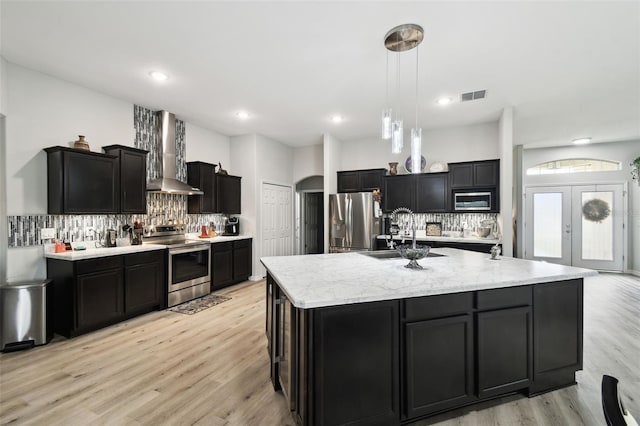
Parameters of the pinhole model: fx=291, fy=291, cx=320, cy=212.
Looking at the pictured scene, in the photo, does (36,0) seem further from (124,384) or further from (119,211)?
(124,384)

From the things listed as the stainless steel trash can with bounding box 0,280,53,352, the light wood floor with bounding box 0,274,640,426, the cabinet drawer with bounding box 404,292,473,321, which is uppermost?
the cabinet drawer with bounding box 404,292,473,321

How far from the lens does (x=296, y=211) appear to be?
727cm

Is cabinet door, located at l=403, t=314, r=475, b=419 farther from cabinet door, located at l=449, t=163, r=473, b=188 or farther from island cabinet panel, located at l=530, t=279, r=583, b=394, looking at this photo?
cabinet door, located at l=449, t=163, r=473, b=188

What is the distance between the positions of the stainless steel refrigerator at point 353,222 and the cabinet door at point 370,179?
0.55 meters

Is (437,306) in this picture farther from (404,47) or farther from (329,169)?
(329,169)

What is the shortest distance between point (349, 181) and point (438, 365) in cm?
472

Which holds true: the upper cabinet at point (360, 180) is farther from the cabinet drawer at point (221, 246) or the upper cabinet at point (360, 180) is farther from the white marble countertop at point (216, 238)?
the cabinet drawer at point (221, 246)

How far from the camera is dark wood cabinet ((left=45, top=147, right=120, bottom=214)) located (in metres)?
3.22

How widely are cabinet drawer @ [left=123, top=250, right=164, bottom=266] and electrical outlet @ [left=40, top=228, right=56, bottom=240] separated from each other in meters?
0.79

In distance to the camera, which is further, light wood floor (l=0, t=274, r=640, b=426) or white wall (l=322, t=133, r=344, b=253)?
white wall (l=322, t=133, r=344, b=253)

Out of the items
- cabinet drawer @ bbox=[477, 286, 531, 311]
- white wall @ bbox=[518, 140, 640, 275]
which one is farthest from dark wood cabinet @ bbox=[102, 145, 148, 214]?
white wall @ bbox=[518, 140, 640, 275]

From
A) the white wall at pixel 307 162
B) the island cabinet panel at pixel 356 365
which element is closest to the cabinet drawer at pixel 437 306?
the island cabinet panel at pixel 356 365

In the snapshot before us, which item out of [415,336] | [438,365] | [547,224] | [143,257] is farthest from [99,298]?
[547,224]

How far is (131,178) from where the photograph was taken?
3895 millimetres
